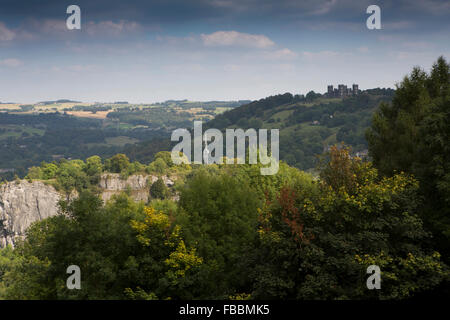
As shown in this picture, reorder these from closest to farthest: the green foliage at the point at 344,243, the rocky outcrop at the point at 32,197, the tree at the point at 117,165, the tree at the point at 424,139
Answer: the green foliage at the point at 344,243
the tree at the point at 424,139
the rocky outcrop at the point at 32,197
the tree at the point at 117,165

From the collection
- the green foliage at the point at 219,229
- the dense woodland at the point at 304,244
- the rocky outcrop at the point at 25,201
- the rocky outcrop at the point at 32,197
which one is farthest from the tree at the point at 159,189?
the dense woodland at the point at 304,244

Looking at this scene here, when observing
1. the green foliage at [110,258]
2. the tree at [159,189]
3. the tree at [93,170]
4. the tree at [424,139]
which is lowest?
the tree at [159,189]

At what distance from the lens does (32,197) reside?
15912 cm

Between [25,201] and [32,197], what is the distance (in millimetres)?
3358

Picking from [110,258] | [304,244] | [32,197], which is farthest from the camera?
[32,197]

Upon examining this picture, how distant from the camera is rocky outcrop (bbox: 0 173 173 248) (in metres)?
158

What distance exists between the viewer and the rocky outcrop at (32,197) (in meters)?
158

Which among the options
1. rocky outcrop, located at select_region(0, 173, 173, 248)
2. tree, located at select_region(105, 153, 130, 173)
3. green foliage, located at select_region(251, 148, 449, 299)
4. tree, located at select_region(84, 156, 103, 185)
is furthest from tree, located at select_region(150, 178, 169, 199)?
green foliage, located at select_region(251, 148, 449, 299)

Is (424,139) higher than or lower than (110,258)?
higher

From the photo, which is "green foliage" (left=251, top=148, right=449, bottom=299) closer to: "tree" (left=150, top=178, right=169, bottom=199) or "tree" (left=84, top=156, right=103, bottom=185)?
"tree" (left=150, top=178, right=169, bottom=199)

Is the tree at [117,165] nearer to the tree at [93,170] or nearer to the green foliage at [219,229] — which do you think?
the tree at [93,170]

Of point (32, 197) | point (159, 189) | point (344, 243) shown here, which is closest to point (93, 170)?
point (32, 197)

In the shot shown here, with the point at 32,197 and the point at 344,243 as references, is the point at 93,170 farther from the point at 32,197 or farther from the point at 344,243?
the point at 344,243

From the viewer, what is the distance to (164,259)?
85.1ft
